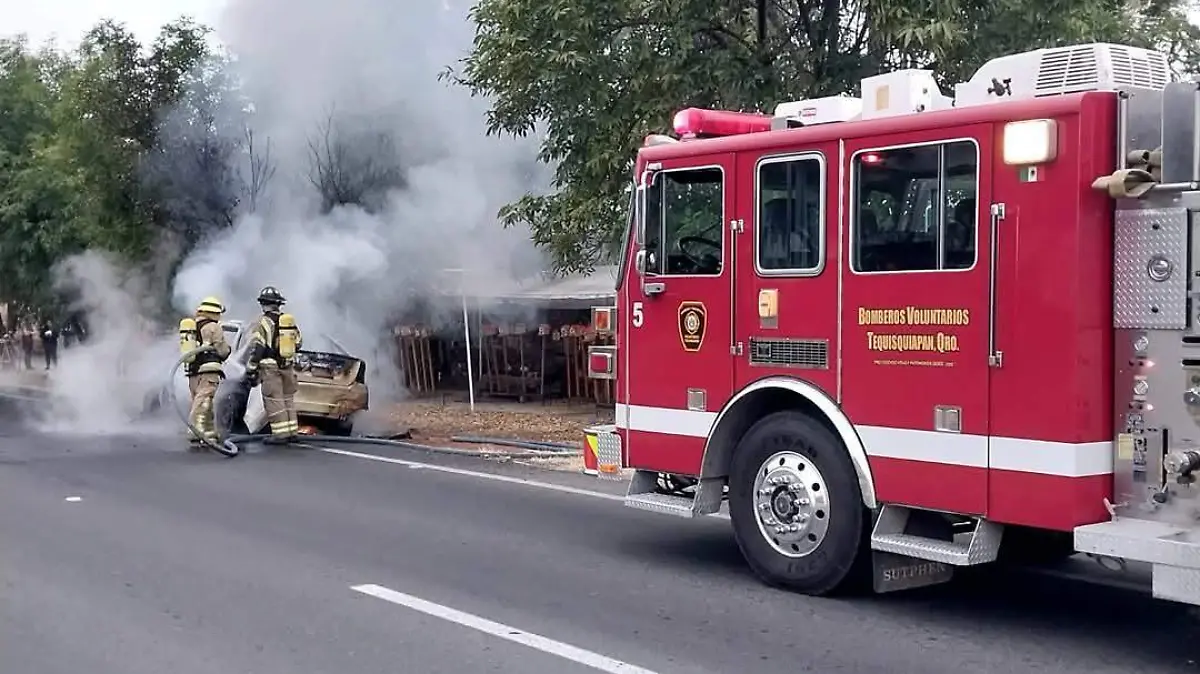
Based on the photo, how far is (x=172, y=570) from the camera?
295 inches

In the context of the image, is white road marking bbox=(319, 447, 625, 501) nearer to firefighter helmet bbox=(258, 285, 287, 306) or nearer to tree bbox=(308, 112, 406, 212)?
firefighter helmet bbox=(258, 285, 287, 306)

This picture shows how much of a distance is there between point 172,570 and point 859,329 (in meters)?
4.11

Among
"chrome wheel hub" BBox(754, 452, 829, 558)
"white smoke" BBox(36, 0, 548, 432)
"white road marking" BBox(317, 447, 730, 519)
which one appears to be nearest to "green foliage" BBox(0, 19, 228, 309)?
"white smoke" BBox(36, 0, 548, 432)

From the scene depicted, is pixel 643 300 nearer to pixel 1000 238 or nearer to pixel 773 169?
pixel 773 169

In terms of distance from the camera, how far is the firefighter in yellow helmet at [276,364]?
1349 centimetres

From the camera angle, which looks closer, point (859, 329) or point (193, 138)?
point (859, 329)

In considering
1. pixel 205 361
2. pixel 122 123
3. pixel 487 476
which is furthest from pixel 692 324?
pixel 122 123

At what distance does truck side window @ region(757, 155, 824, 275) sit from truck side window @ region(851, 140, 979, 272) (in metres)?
0.25

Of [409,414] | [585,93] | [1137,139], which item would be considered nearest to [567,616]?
[1137,139]

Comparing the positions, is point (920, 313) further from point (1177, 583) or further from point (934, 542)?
point (1177, 583)

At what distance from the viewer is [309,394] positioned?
14.4 metres

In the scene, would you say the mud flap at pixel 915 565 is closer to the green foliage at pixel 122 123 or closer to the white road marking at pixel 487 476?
the white road marking at pixel 487 476

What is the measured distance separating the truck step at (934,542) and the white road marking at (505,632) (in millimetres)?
1402

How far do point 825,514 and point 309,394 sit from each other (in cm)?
901
